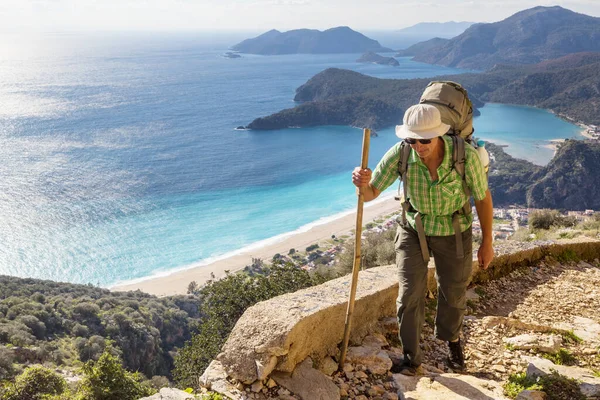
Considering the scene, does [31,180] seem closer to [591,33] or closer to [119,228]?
[119,228]

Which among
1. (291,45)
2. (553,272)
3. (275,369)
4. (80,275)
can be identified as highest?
(291,45)

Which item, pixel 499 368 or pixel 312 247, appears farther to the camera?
pixel 312 247

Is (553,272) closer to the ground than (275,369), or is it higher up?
closer to the ground

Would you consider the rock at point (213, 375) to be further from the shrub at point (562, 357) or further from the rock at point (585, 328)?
the rock at point (585, 328)

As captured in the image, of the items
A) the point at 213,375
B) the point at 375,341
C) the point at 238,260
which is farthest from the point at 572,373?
the point at 238,260

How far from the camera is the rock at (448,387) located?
2.94 meters

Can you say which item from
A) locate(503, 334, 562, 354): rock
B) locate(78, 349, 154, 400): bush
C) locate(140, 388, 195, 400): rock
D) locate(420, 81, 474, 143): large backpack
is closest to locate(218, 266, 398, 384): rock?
locate(140, 388, 195, 400): rock

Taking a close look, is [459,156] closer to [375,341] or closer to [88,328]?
[375,341]

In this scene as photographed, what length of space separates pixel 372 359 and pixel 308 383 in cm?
58

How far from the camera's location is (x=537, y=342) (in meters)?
3.75

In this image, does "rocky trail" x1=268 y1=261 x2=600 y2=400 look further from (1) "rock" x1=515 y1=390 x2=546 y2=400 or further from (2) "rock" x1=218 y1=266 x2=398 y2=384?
(2) "rock" x1=218 y1=266 x2=398 y2=384

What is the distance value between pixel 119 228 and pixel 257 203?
1150cm

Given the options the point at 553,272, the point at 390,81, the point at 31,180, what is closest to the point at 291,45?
the point at 390,81

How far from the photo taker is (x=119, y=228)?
39.1m
